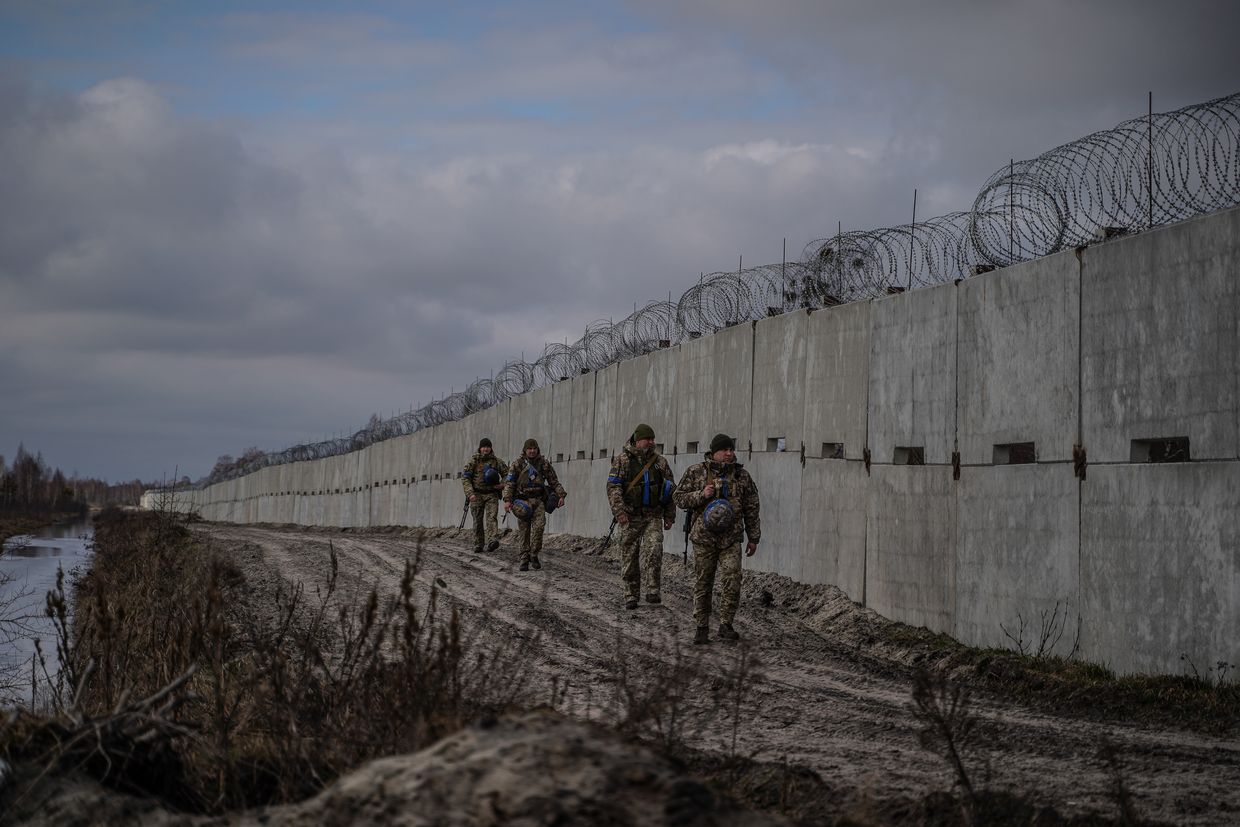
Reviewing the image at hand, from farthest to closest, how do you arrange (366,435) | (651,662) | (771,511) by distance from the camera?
(366,435) → (771,511) → (651,662)

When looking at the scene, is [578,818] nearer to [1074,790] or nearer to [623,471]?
[1074,790]

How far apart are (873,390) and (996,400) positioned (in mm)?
2174

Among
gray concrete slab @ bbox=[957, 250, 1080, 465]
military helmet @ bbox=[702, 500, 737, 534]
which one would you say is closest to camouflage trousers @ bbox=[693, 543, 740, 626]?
military helmet @ bbox=[702, 500, 737, 534]

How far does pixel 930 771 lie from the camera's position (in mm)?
5621

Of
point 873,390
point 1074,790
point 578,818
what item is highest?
point 873,390

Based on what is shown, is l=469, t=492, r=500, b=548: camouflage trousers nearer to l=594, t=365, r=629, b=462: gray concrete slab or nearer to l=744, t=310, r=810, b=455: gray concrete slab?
l=594, t=365, r=629, b=462: gray concrete slab

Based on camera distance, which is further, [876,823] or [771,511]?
[771,511]

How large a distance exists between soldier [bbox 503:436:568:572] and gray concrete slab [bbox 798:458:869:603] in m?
3.85

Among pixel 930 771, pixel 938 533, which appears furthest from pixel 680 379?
pixel 930 771

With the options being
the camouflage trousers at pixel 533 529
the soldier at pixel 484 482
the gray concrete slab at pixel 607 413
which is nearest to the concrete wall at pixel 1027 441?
the camouflage trousers at pixel 533 529

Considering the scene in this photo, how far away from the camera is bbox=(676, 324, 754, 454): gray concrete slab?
15.4 meters

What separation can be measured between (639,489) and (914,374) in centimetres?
300

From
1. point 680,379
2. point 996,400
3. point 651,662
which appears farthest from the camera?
point 680,379

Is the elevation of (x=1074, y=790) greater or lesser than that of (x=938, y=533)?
lesser
